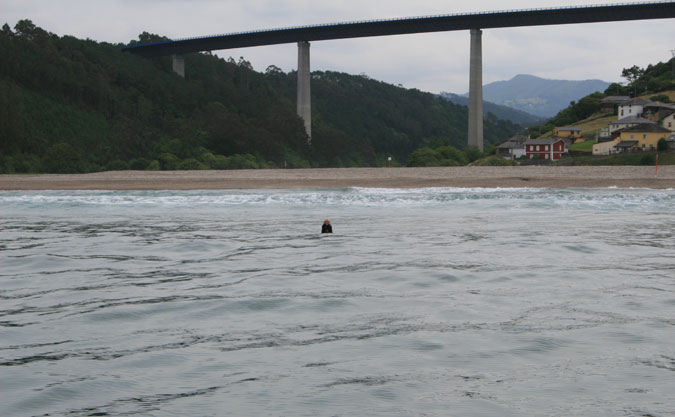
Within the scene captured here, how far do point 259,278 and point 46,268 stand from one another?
4.18m

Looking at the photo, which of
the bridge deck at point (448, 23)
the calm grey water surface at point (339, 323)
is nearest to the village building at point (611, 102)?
the bridge deck at point (448, 23)

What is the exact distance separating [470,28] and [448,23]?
9.43 feet

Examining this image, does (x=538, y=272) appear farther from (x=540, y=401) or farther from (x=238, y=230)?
(x=238, y=230)

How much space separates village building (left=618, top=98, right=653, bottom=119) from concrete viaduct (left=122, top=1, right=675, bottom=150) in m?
20.4

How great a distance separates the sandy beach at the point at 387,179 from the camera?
41.0 m

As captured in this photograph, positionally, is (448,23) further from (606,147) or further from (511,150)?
(606,147)

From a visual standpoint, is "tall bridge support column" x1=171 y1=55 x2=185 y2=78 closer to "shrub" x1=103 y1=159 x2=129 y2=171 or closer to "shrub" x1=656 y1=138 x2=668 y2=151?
"shrub" x1=103 y1=159 x2=129 y2=171

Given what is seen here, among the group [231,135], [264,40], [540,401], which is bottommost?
[540,401]

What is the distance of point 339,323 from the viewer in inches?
326

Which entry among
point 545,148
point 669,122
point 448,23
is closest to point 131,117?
point 448,23

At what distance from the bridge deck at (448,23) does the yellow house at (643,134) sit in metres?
13.1

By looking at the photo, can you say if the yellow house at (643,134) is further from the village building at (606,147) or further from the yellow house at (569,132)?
the yellow house at (569,132)

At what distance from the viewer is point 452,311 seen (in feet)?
29.3

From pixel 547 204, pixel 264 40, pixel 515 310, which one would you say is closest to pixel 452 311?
pixel 515 310
